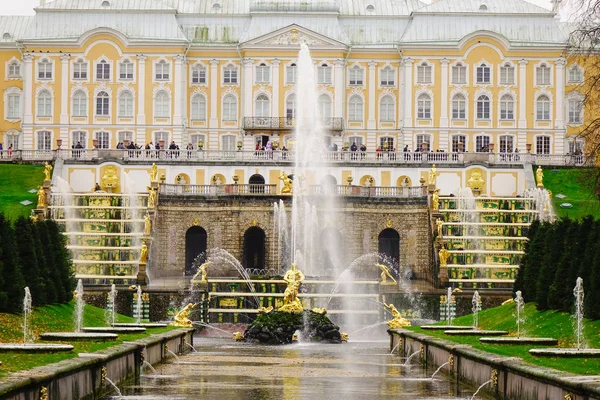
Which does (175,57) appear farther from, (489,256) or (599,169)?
(599,169)

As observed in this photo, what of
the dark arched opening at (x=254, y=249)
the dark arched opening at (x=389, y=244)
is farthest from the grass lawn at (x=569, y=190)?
the dark arched opening at (x=254, y=249)

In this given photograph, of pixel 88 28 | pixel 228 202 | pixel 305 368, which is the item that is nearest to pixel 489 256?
pixel 228 202

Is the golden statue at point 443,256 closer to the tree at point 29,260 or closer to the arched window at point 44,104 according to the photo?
the tree at point 29,260

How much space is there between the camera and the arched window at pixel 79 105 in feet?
323

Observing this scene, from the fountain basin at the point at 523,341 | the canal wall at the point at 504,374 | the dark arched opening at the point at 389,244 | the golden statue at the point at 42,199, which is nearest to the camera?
the canal wall at the point at 504,374

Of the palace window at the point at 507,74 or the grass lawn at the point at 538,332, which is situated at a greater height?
the palace window at the point at 507,74

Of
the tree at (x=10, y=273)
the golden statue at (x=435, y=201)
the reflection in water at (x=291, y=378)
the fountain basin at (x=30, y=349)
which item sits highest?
the golden statue at (x=435, y=201)

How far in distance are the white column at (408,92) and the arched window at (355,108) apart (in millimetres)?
3743

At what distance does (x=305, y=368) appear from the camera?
31.8m

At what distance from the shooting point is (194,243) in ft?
250

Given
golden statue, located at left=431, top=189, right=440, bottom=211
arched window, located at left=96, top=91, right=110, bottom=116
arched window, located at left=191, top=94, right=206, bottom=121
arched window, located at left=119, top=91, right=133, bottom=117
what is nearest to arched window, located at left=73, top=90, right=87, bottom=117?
arched window, located at left=96, top=91, right=110, bottom=116

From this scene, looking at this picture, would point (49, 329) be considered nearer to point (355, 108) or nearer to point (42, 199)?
point (42, 199)

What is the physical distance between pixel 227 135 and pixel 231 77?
14.2ft

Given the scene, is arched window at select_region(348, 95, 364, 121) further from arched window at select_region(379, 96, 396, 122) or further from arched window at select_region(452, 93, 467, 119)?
arched window at select_region(452, 93, 467, 119)
